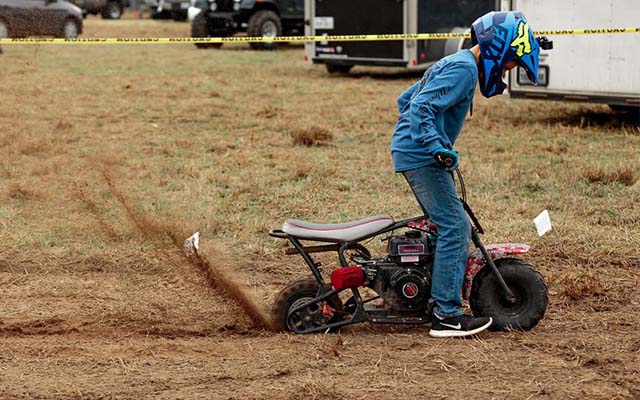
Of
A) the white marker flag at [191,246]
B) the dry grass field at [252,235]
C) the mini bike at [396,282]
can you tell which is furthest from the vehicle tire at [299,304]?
the white marker flag at [191,246]

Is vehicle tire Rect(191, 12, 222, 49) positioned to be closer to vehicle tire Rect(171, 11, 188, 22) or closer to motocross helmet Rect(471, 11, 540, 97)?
vehicle tire Rect(171, 11, 188, 22)

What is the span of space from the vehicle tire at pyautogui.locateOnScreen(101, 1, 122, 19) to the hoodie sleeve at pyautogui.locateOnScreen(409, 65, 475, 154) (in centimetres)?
3898

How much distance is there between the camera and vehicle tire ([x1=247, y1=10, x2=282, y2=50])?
25.6 meters

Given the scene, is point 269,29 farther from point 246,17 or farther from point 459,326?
point 459,326

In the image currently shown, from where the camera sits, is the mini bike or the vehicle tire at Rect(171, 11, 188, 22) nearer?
the mini bike

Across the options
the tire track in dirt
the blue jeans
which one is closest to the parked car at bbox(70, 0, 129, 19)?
the tire track in dirt

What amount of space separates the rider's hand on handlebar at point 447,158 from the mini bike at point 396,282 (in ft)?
1.45

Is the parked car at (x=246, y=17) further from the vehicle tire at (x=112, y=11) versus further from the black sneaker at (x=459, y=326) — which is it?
the black sneaker at (x=459, y=326)

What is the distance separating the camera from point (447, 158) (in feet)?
17.2

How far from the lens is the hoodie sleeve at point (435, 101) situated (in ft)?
17.6

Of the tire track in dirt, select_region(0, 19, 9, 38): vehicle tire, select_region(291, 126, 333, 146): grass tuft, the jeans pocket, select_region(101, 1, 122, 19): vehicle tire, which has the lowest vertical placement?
the tire track in dirt

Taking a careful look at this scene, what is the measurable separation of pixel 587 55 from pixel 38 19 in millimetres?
12459

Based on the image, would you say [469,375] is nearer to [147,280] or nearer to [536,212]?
[147,280]

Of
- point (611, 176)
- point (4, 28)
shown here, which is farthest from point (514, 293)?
point (4, 28)
